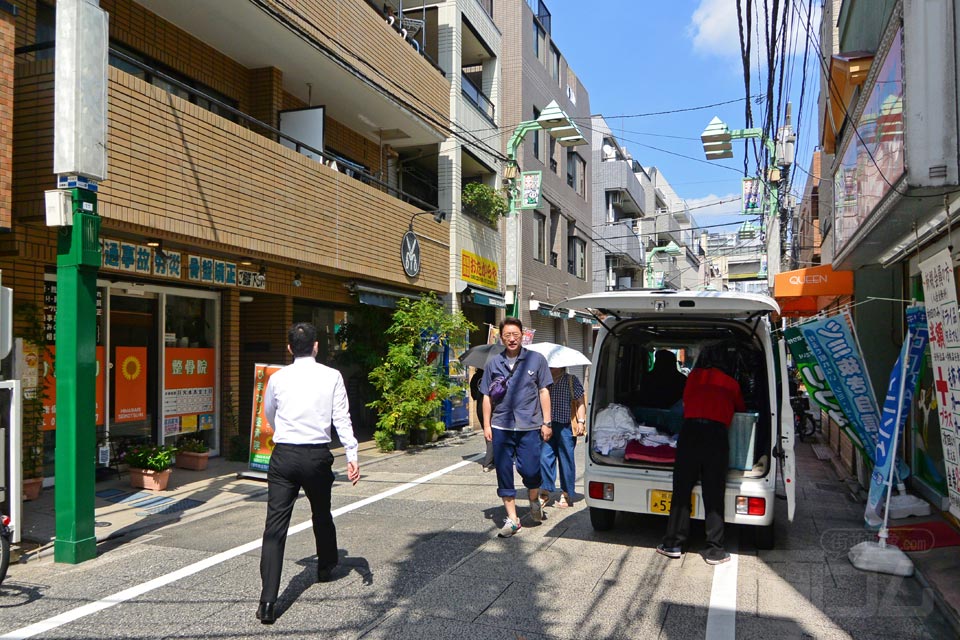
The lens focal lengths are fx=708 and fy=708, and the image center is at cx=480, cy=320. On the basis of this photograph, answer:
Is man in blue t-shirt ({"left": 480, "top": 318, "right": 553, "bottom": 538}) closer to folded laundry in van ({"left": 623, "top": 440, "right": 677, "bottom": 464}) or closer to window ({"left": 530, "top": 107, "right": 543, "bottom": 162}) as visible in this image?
folded laundry in van ({"left": 623, "top": 440, "right": 677, "bottom": 464})

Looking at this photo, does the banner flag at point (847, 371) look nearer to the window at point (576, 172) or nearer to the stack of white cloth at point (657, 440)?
the stack of white cloth at point (657, 440)

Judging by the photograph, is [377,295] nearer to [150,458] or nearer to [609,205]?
[150,458]

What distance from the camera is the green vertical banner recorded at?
7.02 metres

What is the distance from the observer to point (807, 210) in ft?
93.5

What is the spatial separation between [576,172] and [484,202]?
36.8 feet

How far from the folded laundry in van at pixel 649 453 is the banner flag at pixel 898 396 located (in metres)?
1.74

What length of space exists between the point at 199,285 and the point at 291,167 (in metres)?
2.37

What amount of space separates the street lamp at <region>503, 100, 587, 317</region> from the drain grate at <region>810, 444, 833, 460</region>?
747 cm

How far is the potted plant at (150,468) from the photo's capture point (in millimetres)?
8508

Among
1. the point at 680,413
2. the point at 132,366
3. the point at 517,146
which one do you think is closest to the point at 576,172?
the point at 517,146

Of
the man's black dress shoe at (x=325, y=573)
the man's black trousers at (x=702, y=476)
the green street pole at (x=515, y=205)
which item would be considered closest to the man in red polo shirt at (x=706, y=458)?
the man's black trousers at (x=702, y=476)

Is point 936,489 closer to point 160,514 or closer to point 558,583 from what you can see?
point 558,583

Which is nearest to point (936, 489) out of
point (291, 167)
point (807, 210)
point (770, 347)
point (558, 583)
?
point (770, 347)

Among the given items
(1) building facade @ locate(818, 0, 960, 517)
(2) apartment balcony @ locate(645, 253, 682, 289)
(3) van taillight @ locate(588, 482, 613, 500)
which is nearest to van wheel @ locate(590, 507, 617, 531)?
(3) van taillight @ locate(588, 482, 613, 500)
